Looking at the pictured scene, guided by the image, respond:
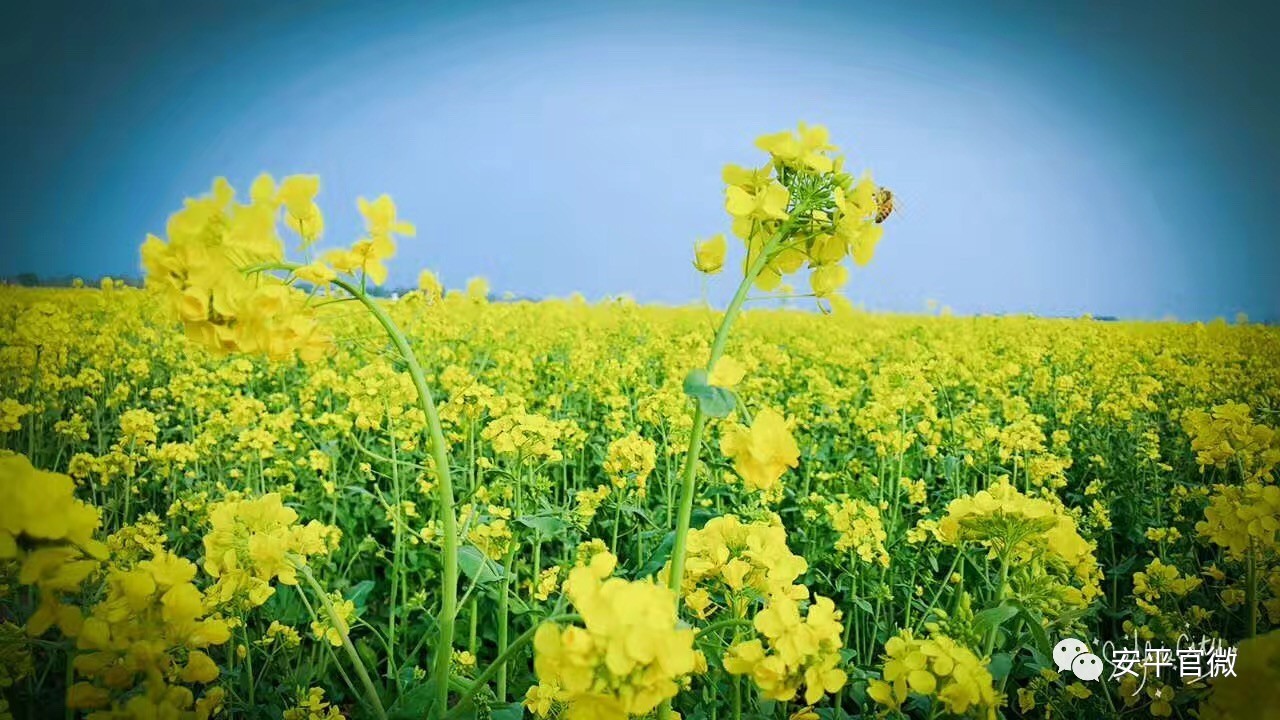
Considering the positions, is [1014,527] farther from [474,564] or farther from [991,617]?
[474,564]

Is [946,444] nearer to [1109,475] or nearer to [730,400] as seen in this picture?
[1109,475]

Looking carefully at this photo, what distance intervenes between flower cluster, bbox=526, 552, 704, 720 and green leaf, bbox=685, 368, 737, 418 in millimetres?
262

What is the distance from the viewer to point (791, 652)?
113 cm

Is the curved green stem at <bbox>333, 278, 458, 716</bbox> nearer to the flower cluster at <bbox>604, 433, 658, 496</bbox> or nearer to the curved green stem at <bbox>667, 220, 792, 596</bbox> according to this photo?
the curved green stem at <bbox>667, 220, 792, 596</bbox>

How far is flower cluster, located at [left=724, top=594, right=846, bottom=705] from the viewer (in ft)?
3.70

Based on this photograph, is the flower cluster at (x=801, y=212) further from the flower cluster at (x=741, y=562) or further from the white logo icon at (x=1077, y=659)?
the white logo icon at (x=1077, y=659)

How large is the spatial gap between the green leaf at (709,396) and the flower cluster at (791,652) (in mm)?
347

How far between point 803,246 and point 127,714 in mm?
1253

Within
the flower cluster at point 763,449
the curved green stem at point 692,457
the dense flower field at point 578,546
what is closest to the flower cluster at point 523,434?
the dense flower field at point 578,546

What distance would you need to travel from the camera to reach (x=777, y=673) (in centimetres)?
113

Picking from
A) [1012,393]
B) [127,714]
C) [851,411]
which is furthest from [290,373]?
[1012,393]

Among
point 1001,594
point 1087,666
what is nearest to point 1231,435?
point 1087,666

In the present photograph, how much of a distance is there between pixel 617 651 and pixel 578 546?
4.37 feet

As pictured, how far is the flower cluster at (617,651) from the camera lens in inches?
34.5
